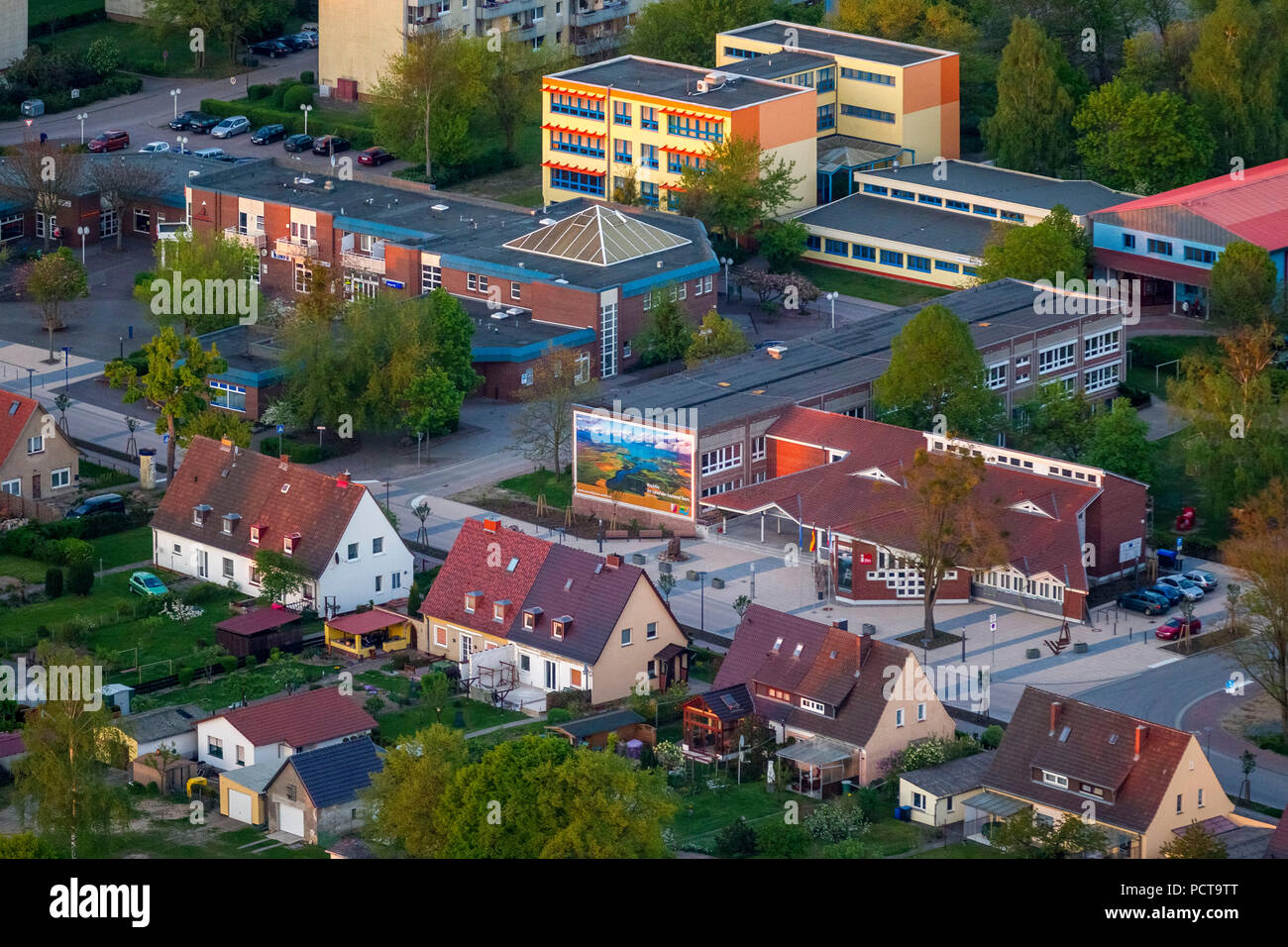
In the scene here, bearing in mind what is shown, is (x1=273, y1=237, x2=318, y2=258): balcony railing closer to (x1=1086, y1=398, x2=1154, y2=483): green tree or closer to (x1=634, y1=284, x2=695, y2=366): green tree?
(x1=634, y1=284, x2=695, y2=366): green tree

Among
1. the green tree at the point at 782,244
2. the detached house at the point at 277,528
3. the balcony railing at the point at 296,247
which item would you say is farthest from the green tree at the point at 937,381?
the balcony railing at the point at 296,247

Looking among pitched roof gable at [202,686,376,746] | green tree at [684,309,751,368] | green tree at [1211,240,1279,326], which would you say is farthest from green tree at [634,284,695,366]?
pitched roof gable at [202,686,376,746]

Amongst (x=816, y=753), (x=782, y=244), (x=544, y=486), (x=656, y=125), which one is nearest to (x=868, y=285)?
(x=782, y=244)

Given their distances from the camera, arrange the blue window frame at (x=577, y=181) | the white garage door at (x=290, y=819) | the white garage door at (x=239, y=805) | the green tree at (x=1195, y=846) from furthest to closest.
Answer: the blue window frame at (x=577, y=181) → the white garage door at (x=239, y=805) → the white garage door at (x=290, y=819) → the green tree at (x=1195, y=846)

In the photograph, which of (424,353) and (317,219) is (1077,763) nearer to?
(424,353)

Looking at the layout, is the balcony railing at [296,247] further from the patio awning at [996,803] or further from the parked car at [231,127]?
the patio awning at [996,803]
